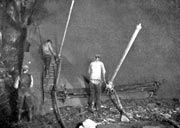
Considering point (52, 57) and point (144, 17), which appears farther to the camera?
point (144, 17)

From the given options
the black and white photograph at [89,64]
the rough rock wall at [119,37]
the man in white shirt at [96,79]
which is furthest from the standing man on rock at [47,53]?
the man in white shirt at [96,79]

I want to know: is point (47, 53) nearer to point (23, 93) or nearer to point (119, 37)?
point (23, 93)

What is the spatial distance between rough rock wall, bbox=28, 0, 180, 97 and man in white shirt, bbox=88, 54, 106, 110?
1304 millimetres

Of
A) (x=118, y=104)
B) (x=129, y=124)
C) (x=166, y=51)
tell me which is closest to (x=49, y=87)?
(x=118, y=104)

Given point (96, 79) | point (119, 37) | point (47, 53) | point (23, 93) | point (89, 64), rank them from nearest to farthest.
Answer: point (23, 93) < point (96, 79) < point (47, 53) < point (89, 64) < point (119, 37)

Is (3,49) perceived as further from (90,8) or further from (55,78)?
(90,8)

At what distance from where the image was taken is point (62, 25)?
11953 millimetres

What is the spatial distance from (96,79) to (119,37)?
3.87 meters

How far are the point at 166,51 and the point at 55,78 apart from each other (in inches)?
234

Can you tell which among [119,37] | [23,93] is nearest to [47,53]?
[23,93]

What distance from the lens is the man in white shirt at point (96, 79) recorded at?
8.85m

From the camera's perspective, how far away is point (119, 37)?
11.9 metres

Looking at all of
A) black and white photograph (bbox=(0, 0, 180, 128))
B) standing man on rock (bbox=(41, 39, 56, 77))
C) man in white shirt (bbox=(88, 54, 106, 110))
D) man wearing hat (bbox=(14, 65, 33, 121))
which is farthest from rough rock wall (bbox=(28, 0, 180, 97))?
man wearing hat (bbox=(14, 65, 33, 121))

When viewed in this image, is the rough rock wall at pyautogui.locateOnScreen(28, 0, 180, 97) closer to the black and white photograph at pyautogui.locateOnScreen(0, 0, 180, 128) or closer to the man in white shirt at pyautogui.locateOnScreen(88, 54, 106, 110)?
the black and white photograph at pyautogui.locateOnScreen(0, 0, 180, 128)
